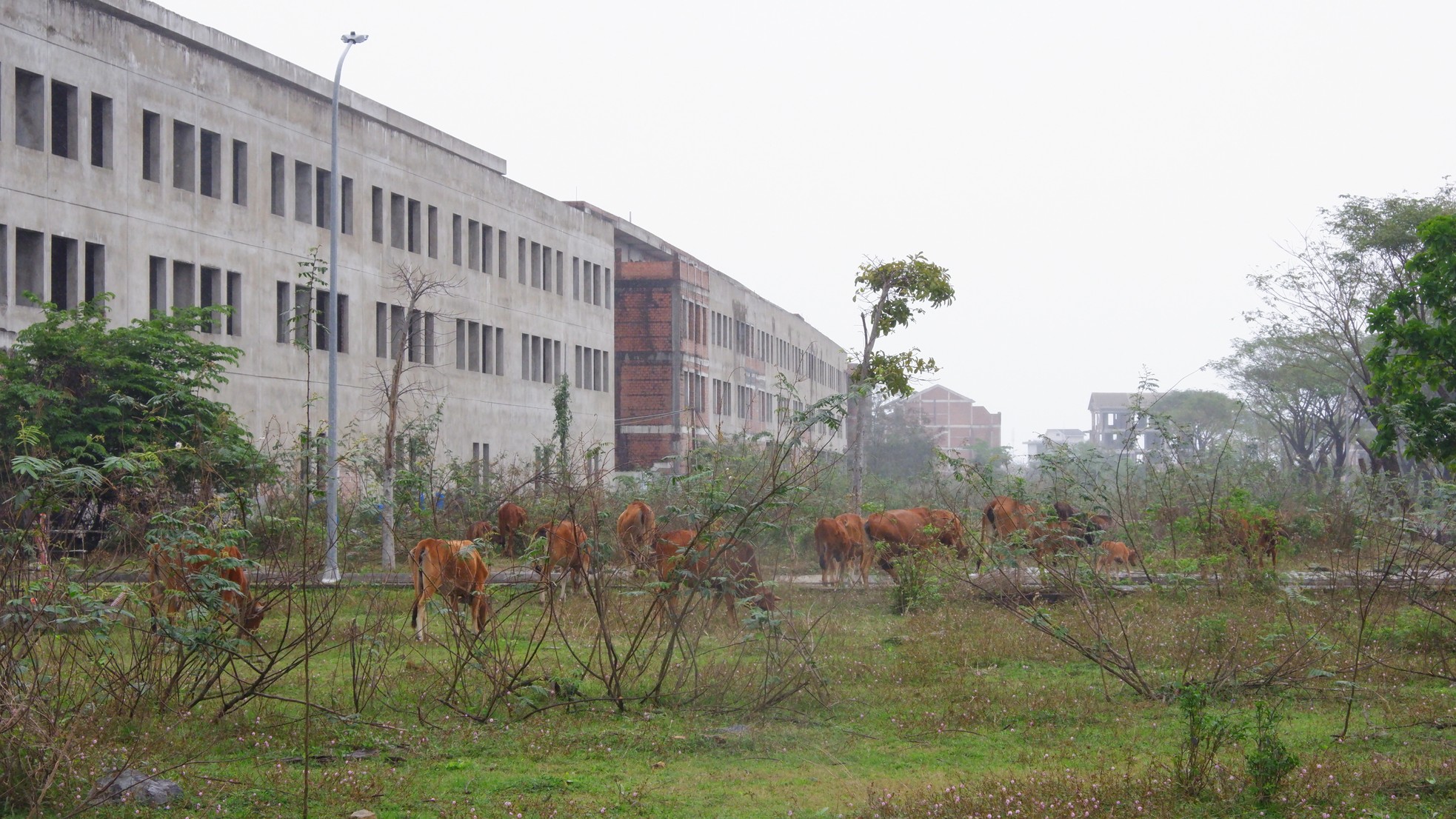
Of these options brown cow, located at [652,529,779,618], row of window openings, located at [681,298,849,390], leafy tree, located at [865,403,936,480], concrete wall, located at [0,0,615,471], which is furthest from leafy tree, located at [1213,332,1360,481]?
brown cow, located at [652,529,779,618]

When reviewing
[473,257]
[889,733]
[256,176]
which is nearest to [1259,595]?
[889,733]

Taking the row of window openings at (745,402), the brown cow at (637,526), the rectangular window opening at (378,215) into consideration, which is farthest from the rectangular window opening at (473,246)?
the brown cow at (637,526)

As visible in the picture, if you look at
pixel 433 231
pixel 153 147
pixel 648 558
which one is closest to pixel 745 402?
pixel 433 231

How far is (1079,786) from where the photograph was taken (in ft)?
25.4

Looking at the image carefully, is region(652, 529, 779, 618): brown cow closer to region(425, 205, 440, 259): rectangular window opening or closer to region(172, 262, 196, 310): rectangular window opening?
region(172, 262, 196, 310): rectangular window opening

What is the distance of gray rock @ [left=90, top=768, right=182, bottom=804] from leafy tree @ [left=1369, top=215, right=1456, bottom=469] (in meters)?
9.20

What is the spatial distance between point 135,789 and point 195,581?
1.79m

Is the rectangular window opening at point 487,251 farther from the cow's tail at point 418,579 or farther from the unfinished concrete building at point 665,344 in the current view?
the cow's tail at point 418,579

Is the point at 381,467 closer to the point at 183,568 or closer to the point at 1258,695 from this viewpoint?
the point at 183,568

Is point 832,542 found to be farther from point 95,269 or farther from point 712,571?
point 95,269

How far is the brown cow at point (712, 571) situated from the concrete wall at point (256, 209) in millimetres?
8838

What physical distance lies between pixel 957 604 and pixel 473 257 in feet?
93.3

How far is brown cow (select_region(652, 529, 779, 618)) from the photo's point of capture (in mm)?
10133

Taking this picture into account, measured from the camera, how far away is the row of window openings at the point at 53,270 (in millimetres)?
24875
